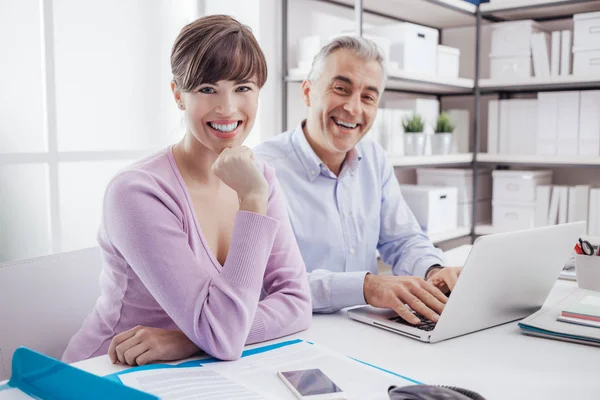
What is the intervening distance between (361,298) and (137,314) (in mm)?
460

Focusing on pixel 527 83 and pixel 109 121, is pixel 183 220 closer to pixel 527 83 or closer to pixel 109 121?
pixel 109 121

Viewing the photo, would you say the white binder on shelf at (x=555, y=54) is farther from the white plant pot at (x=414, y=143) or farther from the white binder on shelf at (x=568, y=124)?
the white plant pot at (x=414, y=143)

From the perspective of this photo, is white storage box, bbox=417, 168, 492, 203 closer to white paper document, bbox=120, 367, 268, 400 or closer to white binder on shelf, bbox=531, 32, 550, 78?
white binder on shelf, bbox=531, 32, 550, 78

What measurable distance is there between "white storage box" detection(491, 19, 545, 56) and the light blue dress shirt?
162cm

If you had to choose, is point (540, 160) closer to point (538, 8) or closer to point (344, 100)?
point (538, 8)

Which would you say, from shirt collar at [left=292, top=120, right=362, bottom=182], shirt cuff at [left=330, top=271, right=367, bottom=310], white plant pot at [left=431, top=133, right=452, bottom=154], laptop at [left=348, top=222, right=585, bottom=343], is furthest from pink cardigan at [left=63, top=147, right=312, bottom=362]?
white plant pot at [left=431, top=133, right=452, bottom=154]

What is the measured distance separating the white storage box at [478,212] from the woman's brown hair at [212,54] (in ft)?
7.59

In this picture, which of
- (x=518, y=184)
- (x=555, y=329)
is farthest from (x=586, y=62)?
(x=555, y=329)

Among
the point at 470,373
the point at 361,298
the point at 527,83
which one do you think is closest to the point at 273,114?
the point at 527,83

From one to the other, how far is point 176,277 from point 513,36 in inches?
106

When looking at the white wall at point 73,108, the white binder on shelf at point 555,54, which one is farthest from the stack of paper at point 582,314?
the white binder on shelf at point 555,54

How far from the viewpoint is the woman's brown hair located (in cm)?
112

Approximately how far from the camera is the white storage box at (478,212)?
326 cm

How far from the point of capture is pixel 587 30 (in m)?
2.92
